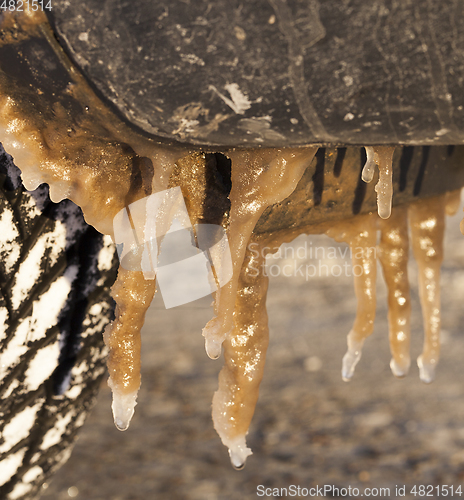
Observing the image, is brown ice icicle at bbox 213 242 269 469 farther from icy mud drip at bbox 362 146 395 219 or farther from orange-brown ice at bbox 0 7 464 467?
icy mud drip at bbox 362 146 395 219

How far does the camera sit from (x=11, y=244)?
3.05ft

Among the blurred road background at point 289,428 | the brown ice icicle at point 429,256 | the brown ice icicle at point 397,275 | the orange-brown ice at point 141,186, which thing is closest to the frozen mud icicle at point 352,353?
the brown ice icicle at point 397,275

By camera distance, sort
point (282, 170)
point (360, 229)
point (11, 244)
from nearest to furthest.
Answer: point (282, 170) → point (11, 244) → point (360, 229)

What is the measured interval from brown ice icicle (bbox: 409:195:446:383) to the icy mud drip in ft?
1.74

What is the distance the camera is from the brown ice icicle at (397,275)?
1399 mm

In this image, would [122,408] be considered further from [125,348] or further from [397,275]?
[397,275]

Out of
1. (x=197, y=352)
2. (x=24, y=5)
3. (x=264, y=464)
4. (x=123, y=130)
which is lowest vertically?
(x=197, y=352)

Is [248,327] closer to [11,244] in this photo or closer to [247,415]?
[247,415]

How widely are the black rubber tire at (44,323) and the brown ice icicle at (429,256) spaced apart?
0.90 m

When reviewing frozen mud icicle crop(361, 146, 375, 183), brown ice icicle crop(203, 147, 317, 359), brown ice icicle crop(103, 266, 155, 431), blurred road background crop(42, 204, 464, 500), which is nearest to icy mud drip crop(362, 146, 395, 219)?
frozen mud icicle crop(361, 146, 375, 183)

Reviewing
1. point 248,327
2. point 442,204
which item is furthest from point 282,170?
point 442,204

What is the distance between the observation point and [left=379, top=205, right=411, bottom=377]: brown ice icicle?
140 centimetres

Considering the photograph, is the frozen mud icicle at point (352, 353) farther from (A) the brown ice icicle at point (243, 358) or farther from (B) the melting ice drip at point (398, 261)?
(A) the brown ice icicle at point (243, 358)

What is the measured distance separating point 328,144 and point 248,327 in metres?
0.53
